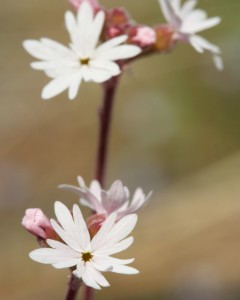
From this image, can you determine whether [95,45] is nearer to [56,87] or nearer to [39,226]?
A: [56,87]

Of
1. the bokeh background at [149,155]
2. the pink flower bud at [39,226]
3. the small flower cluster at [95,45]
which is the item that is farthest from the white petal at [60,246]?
the bokeh background at [149,155]

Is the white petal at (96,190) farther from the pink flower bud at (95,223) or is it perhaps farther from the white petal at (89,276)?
the white petal at (89,276)

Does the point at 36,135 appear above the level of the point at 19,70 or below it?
below

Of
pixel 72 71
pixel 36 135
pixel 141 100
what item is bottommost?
pixel 72 71

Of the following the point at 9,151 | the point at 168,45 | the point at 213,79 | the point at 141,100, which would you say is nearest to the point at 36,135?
the point at 9,151

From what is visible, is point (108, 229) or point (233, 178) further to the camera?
point (233, 178)

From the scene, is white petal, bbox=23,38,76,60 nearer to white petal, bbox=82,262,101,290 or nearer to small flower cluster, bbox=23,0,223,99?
small flower cluster, bbox=23,0,223,99

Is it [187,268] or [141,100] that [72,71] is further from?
[141,100]
